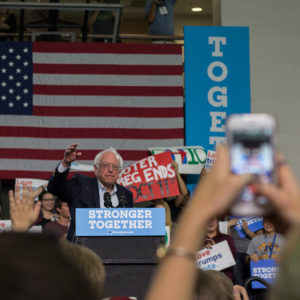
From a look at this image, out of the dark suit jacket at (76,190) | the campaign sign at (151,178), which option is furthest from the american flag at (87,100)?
the dark suit jacket at (76,190)

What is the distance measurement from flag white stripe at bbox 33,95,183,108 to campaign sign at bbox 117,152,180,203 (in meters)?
1.21

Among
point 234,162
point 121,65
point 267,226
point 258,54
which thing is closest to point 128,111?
point 121,65

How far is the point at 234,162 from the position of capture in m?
0.99

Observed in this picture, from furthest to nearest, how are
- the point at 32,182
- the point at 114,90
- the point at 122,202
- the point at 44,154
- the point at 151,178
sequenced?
the point at 114,90
the point at 44,154
the point at 32,182
the point at 151,178
the point at 122,202

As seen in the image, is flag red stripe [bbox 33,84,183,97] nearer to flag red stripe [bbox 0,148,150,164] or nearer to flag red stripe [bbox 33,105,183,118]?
flag red stripe [bbox 33,105,183,118]

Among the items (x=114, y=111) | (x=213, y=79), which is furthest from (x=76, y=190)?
(x=213, y=79)

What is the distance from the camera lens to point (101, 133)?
31.3ft

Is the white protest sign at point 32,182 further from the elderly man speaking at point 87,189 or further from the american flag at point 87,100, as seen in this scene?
the elderly man speaking at point 87,189

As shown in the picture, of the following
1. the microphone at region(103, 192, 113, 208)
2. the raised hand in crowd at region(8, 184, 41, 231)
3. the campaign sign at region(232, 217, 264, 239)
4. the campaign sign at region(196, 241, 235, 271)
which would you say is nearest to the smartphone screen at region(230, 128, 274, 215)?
the raised hand in crowd at region(8, 184, 41, 231)

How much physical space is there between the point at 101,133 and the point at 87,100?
51 centimetres

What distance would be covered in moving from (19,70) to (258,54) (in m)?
3.37

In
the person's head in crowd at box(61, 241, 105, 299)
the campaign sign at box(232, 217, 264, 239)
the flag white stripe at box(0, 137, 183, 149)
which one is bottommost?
the campaign sign at box(232, 217, 264, 239)

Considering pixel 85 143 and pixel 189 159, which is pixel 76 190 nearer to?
pixel 189 159

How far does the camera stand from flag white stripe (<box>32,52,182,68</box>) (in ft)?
31.5
